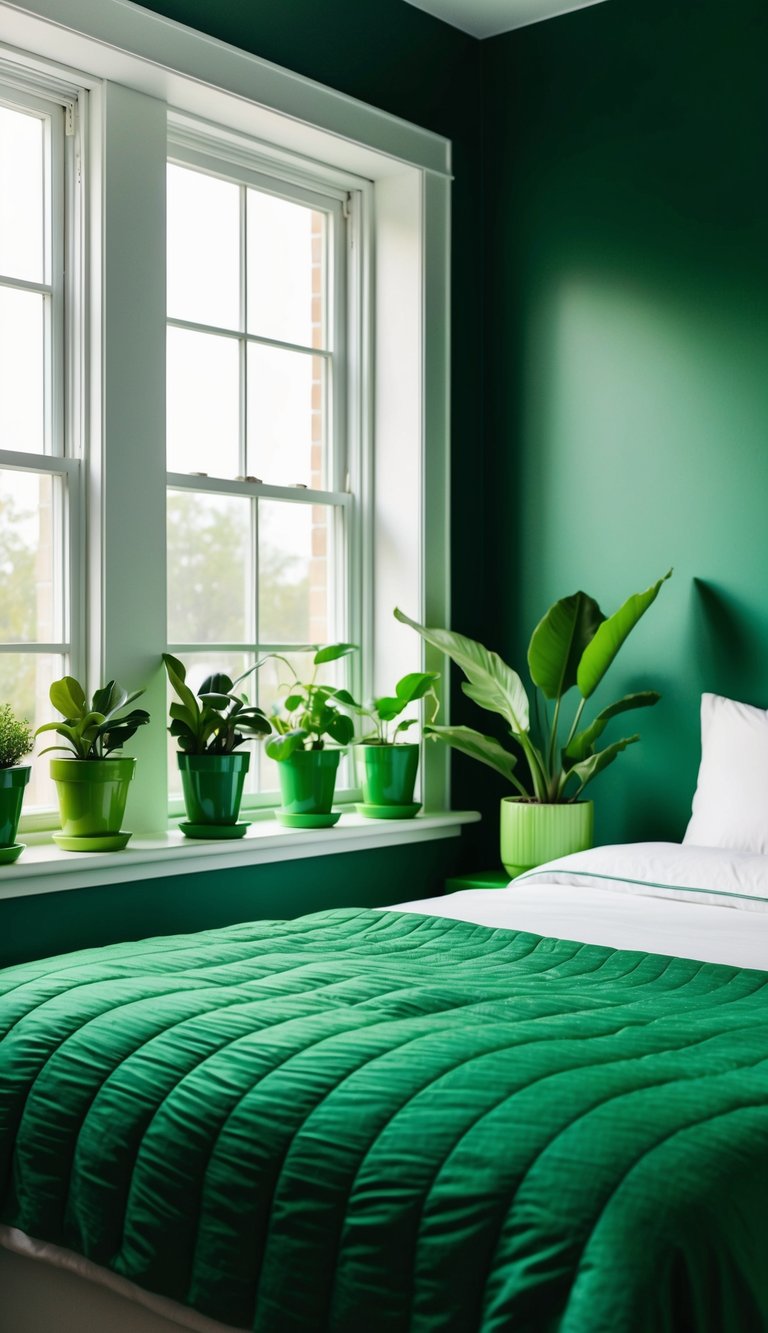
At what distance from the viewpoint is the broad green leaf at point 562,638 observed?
12.2 ft

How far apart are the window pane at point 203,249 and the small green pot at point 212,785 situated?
122 centimetres

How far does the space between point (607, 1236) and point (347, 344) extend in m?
3.24

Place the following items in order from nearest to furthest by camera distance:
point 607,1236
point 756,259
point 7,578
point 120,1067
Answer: point 607,1236 → point 120,1067 → point 7,578 → point 756,259

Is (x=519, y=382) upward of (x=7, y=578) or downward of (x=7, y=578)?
upward

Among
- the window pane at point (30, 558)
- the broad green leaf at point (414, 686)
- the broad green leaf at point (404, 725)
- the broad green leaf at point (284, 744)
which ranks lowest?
the broad green leaf at point (284, 744)

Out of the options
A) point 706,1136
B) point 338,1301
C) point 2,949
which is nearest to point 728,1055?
point 706,1136

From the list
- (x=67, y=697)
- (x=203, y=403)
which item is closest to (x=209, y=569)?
(x=203, y=403)

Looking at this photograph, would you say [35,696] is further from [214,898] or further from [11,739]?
[214,898]

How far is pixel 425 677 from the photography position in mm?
3832

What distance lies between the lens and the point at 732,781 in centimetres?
343

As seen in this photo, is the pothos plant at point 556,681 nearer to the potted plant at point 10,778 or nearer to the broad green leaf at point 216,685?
the broad green leaf at point 216,685

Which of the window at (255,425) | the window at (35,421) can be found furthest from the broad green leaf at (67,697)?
the window at (255,425)

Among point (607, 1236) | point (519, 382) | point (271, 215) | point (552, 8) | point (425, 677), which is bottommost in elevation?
point (607, 1236)

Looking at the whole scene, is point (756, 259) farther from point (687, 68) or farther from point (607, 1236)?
point (607, 1236)
